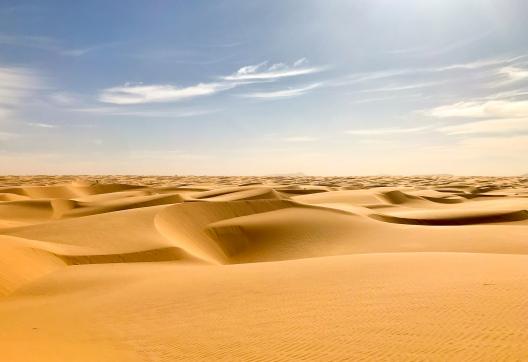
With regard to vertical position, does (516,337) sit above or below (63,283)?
above

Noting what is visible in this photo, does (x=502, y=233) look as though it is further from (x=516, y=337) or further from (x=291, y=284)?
(x=516, y=337)

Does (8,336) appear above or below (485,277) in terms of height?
below

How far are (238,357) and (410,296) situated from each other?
9.59 ft

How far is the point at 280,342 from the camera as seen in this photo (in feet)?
17.3

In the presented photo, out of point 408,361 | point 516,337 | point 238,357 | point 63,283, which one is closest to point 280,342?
point 238,357

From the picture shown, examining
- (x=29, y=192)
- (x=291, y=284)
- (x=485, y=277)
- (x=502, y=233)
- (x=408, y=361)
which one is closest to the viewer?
(x=408, y=361)

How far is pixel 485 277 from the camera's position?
7.45 metres

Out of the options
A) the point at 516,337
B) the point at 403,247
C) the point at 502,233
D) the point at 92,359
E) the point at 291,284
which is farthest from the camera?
the point at 502,233

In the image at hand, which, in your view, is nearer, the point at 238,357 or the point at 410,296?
the point at 238,357

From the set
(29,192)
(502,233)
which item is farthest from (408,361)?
(29,192)

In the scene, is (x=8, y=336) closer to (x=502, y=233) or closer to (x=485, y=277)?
(x=485, y=277)

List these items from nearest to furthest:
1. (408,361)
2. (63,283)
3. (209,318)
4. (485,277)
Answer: (408,361) → (209,318) → (485,277) → (63,283)

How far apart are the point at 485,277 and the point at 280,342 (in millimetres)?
4065

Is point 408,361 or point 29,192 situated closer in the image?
point 408,361
